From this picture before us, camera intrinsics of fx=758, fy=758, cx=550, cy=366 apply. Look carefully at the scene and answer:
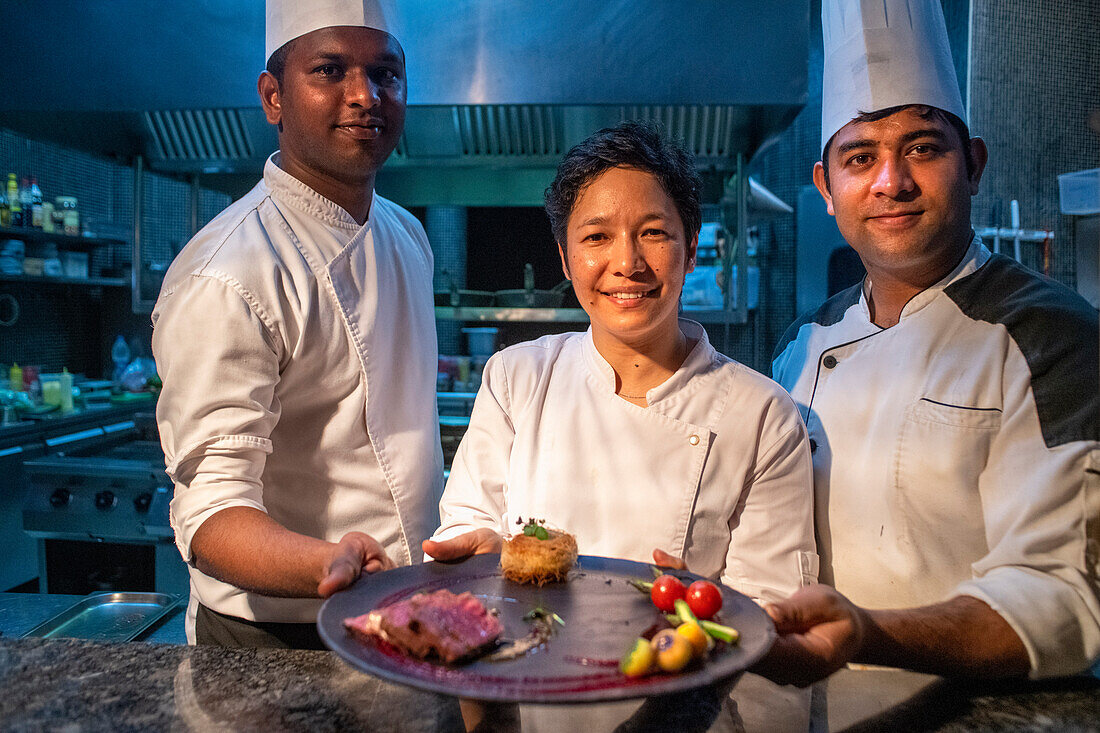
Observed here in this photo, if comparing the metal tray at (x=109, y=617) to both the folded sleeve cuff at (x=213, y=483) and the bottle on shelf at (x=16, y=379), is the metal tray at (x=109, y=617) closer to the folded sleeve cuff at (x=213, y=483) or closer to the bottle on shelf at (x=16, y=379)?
the folded sleeve cuff at (x=213, y=483)

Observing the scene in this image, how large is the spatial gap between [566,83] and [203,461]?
231 centimetres

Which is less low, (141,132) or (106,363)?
(141,132)

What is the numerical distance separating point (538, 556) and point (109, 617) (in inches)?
82.6

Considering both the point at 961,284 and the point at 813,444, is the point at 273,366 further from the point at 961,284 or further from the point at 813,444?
the point at 961,284

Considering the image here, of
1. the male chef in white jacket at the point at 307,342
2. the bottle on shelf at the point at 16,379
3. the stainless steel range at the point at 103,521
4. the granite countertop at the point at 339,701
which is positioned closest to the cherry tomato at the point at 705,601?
the granite countertop at the point at 339,701

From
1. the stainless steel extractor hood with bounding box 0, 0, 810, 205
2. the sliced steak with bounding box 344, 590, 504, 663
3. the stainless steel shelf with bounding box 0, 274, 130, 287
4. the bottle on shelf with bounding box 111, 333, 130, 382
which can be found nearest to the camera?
the sliced steak with bounding box 344, 590, 504, 663

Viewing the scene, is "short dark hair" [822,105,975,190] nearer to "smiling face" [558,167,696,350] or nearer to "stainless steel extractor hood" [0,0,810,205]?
"smiling face" [558,167,696,350]

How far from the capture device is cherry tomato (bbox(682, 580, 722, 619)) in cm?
114

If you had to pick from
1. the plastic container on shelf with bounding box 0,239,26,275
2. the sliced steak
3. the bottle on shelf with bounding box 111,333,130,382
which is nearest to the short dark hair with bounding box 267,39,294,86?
the sliced steak

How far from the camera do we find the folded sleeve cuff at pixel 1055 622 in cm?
121

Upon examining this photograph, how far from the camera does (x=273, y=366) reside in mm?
1691

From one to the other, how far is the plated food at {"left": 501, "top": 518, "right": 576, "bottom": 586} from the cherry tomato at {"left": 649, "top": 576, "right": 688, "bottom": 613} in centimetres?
19

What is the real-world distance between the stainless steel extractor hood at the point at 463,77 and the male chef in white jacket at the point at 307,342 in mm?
1230

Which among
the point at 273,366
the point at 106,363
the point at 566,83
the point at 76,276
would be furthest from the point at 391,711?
the point at 106,363
